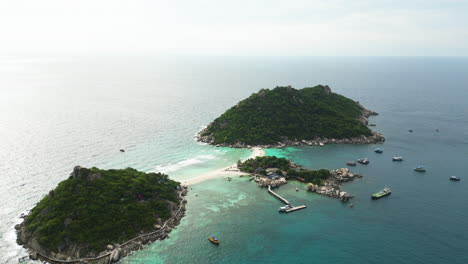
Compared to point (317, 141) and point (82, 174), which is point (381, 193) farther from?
point (82, 174)

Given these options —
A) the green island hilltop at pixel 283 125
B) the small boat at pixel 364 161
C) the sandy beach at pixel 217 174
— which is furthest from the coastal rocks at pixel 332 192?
the green island hilltop at pixel 283 125

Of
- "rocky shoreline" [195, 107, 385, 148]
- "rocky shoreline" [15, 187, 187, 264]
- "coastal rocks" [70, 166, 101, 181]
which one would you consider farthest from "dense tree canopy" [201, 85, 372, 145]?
"rocky shoreline" [15, 187, 187, 264]

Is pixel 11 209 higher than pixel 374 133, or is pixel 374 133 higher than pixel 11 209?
pixel 374 133

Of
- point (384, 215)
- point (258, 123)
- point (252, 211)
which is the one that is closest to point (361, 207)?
point (384, 215)

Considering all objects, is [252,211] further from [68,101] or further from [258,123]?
[68,101]

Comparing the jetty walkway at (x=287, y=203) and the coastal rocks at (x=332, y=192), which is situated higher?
the coastal rocks at (x=332, y=192)

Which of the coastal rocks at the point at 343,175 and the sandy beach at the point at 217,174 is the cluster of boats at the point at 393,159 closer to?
the coastal rocks at the point at 343,175
